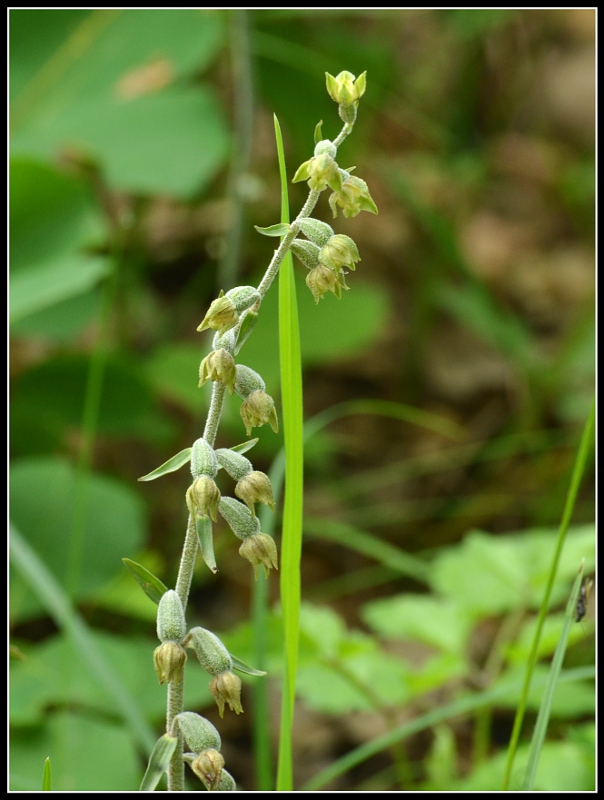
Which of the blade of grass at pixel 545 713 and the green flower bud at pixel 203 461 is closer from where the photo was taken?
the green flower bud at pixel 203 461

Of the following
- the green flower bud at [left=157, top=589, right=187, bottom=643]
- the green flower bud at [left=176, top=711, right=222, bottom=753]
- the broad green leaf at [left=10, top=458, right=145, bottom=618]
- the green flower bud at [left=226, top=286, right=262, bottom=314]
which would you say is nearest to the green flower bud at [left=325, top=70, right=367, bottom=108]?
the green flower bud at [left=226, top=286, right=262, bottom=314]

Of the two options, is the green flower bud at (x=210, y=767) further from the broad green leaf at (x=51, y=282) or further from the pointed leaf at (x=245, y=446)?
the broad green leaf at (x=51, y=282)

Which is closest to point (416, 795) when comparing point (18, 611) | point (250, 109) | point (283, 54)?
point (18, 611)

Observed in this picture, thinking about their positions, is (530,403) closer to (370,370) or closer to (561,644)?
(370,370)

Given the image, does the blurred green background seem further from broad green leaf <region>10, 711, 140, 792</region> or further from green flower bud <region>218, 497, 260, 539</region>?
green flower bud <region>218, 497, 260, 539</region>

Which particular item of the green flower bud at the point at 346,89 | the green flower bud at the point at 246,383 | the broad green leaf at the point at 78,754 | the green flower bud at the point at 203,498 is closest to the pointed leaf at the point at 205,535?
the green flower bud at the point at 203,498
